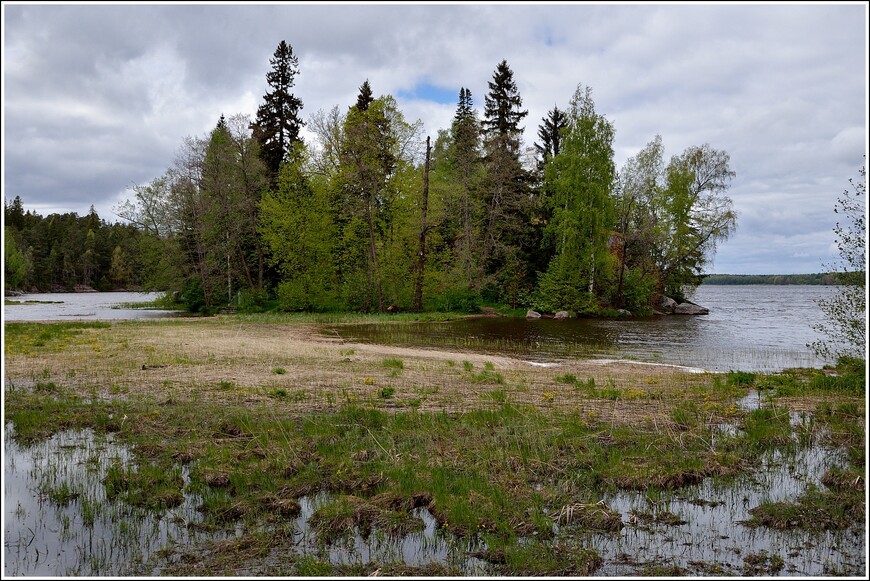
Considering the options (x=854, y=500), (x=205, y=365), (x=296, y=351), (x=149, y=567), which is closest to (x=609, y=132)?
(x=296, y=351)

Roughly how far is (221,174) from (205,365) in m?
33.5

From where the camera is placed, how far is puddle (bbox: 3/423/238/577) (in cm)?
566

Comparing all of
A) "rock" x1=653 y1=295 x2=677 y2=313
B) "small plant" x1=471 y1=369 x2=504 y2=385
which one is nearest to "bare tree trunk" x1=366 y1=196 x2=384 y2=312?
"rock" x1=653 y1=295 x2=677 y2=313

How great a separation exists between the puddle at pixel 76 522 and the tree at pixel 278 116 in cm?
4612

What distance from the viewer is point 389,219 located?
1795 inches

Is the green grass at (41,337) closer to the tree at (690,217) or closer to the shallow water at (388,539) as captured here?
the shallow water at (388,539)

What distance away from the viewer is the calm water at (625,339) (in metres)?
22.3

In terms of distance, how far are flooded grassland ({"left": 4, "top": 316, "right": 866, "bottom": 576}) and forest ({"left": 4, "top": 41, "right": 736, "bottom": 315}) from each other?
3154 cm

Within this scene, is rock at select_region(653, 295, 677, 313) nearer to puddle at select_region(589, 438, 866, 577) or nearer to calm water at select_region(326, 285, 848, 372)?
calm water at select_region(326, 285, 848, 372)

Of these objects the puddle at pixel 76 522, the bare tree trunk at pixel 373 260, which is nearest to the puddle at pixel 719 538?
the puddle at pixel 76 522

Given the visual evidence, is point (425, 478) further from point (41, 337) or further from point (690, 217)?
point (690, 217)

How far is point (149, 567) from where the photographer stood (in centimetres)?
554

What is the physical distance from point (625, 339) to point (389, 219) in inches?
859

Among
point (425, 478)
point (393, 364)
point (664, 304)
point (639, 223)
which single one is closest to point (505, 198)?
point (639, 223)
